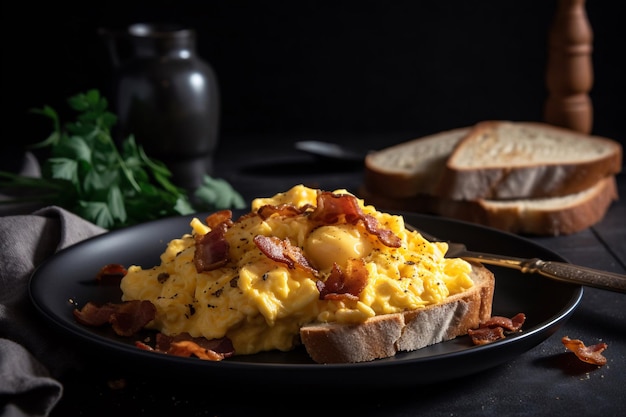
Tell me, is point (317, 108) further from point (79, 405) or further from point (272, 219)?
point (79, 405)

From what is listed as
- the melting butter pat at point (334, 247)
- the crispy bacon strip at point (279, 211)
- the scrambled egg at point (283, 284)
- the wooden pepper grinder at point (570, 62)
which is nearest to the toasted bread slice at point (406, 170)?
the wooden pepper grinder at point (570, 62)

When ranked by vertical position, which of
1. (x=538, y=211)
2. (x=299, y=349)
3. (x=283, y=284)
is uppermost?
(x=283, y=284)

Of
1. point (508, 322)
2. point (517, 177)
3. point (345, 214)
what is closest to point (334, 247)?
point (345, 214)

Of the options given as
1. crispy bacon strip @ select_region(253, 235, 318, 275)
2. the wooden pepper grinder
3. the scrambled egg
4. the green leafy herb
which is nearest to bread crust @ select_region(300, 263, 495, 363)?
the scrambled egg

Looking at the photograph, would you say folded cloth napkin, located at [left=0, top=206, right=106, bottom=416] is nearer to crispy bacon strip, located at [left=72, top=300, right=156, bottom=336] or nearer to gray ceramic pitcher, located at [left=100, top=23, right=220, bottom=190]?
crispy bacon strip, located at [left=72, top=300, right=156, bottom=336]

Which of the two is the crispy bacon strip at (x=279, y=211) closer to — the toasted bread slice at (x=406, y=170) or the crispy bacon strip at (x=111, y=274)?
the crispy bacon strip at (x=111, y=274)

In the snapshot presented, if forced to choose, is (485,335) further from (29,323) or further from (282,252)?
(29,323)
